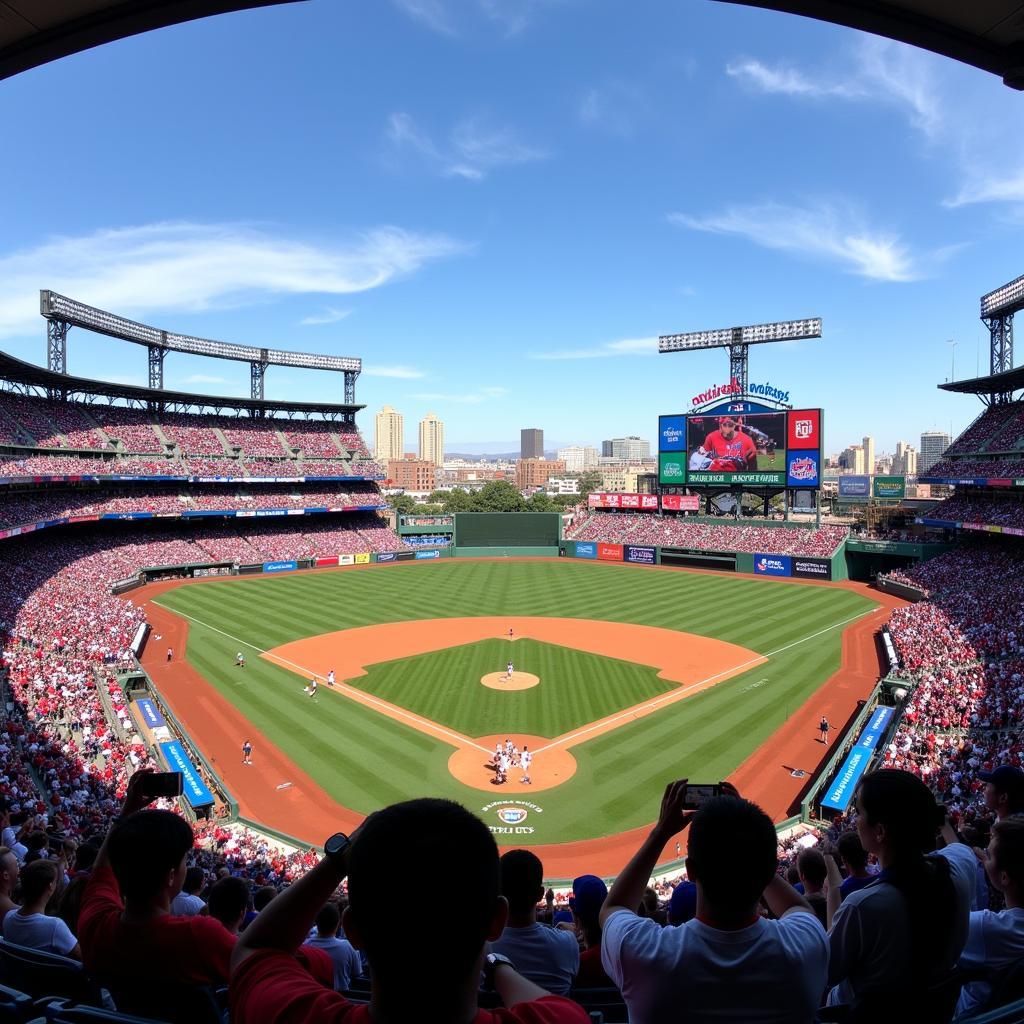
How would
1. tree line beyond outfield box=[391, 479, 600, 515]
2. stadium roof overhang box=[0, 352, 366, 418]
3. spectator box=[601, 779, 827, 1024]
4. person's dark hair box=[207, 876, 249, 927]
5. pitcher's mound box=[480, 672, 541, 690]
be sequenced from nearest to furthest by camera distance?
spectator box=[601, 779, 827, 1024] < person's dark hair box=[207, 876, 249, 927] < pitcher's mound box=[480, 672, 541, 690] < stadium roof overhang box=[0, 352, 366, 418] < tree line beyond outfield box=[391, 479, 600, 515]

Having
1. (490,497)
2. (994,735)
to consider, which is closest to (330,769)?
(994,735)

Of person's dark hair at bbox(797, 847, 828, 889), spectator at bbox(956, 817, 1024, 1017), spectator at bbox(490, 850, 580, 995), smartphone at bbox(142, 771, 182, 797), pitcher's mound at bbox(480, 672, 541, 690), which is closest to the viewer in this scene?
spectator at bbox(956, 817, 1024, 1017)

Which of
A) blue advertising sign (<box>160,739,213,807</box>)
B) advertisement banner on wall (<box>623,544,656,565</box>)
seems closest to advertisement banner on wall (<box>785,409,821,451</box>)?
advertisement banner on wall (<box>623,544,656,565</box>)

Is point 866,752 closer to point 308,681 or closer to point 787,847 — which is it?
point 787,847

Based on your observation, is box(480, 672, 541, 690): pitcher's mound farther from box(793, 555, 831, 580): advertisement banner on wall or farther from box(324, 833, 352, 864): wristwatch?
box(793, 555, 831, 580): advertisement banner on wall

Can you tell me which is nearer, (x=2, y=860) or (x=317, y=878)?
(x=317, y=878)
